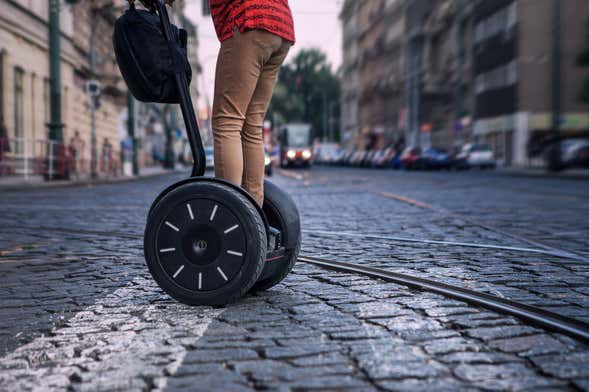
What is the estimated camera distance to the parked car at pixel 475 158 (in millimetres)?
41375

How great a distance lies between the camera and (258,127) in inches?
171

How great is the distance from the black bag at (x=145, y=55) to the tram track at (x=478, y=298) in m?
1.61

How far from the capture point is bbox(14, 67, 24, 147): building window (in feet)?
85.5

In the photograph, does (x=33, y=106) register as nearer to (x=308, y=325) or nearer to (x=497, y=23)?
(x=308, y=325)

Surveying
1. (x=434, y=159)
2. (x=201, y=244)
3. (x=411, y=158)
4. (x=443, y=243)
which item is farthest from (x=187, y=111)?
(x=411, y=158)

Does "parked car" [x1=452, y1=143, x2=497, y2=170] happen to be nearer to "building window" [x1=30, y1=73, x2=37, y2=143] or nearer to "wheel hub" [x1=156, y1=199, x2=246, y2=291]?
"building window" [x1=30, y1=73, x2=37, y2=143]

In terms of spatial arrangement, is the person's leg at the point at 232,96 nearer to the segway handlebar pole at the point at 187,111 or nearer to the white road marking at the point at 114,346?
the segway handlebar pole at the point at 187,111

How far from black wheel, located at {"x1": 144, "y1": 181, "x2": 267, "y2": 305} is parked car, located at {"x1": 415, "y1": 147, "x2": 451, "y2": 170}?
39.8 m

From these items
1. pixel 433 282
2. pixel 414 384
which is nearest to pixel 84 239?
pixel 433 282

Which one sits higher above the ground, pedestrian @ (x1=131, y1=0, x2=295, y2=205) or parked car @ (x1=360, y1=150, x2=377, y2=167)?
pedestrian @ (x1=131, y1=0, x2=295, y2=205)

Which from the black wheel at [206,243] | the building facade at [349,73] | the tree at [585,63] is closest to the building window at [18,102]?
the black wheel at [206,243]

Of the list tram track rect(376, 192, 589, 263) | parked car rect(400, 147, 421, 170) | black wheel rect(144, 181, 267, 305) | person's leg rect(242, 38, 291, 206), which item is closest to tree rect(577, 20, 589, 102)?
parked car rect(400, 147, 421, 170)

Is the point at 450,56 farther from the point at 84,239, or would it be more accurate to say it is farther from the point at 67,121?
the point at 84,239

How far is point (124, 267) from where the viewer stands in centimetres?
548
